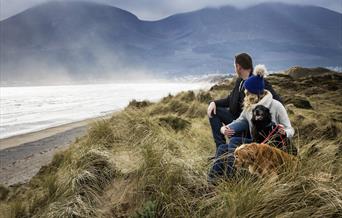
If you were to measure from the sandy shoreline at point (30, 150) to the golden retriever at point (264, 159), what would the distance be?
5529 mm

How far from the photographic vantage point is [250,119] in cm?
477

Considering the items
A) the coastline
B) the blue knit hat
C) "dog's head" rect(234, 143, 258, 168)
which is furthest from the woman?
the coastline

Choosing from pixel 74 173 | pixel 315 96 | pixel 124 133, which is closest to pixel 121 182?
pixel 74 173

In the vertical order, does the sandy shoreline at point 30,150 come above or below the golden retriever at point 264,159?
below

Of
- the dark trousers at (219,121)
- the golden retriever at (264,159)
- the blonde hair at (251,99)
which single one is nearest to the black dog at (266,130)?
the blonde hair at (251,99)

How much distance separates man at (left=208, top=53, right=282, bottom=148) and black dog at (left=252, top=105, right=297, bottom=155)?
0.92 metres

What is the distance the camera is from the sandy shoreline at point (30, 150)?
1225 cm

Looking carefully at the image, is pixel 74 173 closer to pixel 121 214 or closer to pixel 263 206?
pixel 121 214

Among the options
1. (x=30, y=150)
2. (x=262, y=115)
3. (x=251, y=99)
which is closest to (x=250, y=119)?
(x=251, y=99)

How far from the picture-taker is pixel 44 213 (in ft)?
15.1

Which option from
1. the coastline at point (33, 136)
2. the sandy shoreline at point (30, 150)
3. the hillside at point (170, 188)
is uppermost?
the hillside at point (170, 188)

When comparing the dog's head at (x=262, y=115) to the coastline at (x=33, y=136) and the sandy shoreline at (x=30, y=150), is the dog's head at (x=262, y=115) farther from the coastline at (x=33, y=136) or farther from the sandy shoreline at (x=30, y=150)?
the coastline at (x=33, y=136)

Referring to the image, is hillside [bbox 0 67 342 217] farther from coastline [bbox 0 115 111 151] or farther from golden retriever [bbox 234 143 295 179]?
coastline [bbox 0 115 111 151]

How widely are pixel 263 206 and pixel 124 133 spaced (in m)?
4.40
